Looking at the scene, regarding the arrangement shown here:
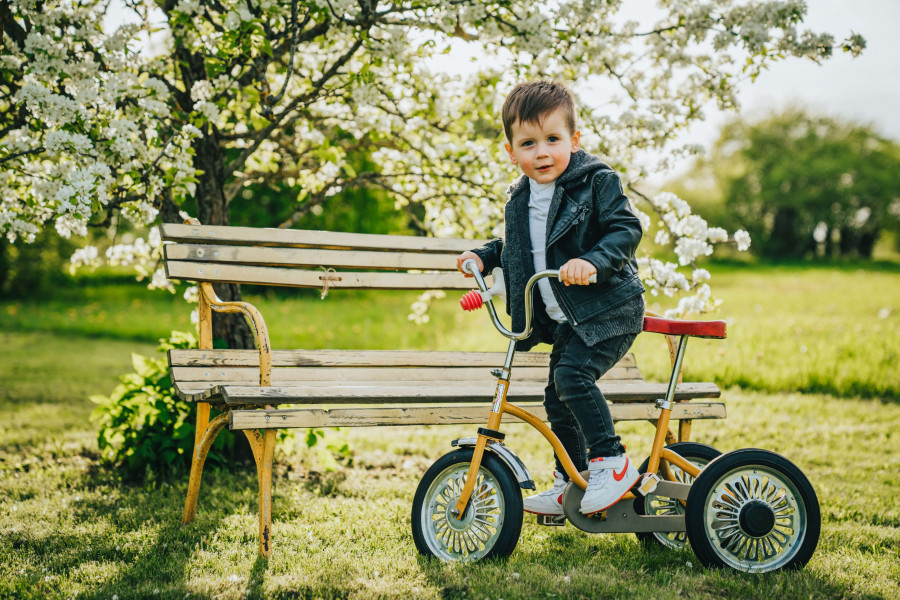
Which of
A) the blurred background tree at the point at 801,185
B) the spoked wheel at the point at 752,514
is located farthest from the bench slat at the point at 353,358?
the blurred background tree at the point at 801,185

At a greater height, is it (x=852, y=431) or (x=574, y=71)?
(x=574, y=71)

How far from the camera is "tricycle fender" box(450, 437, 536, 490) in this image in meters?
2.84

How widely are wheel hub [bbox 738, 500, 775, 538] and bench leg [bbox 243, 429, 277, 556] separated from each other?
1.88 m

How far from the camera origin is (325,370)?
3742 millimetres

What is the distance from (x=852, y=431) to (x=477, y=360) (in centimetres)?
349

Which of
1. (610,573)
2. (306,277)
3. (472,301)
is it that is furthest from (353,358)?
(610,573)

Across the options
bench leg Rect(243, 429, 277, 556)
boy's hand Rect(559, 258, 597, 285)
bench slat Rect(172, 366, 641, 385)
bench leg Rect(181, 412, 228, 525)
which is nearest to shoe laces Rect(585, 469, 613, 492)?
boy's hand Rect(559, 258, 597, 285)

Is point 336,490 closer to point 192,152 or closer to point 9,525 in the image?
point 9,525

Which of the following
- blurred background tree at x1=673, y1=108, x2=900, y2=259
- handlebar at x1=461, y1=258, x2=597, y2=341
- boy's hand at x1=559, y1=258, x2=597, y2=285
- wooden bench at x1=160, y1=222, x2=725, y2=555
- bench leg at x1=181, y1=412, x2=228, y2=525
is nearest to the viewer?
boy's hand at x1=559, y1=258, x2=597, y2=285

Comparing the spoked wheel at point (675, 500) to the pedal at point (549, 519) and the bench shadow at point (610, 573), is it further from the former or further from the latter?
the pedal at point (549, 519)

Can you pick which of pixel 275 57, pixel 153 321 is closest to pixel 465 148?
pixel 275 57

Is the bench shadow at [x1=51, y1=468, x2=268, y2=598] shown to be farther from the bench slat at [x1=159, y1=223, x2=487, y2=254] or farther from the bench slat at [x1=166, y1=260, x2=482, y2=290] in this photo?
the bench slat at [x1=159, y1=223, x2=487, y2=254]

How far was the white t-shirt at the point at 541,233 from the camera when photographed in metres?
3.04

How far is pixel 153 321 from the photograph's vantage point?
13.2m
